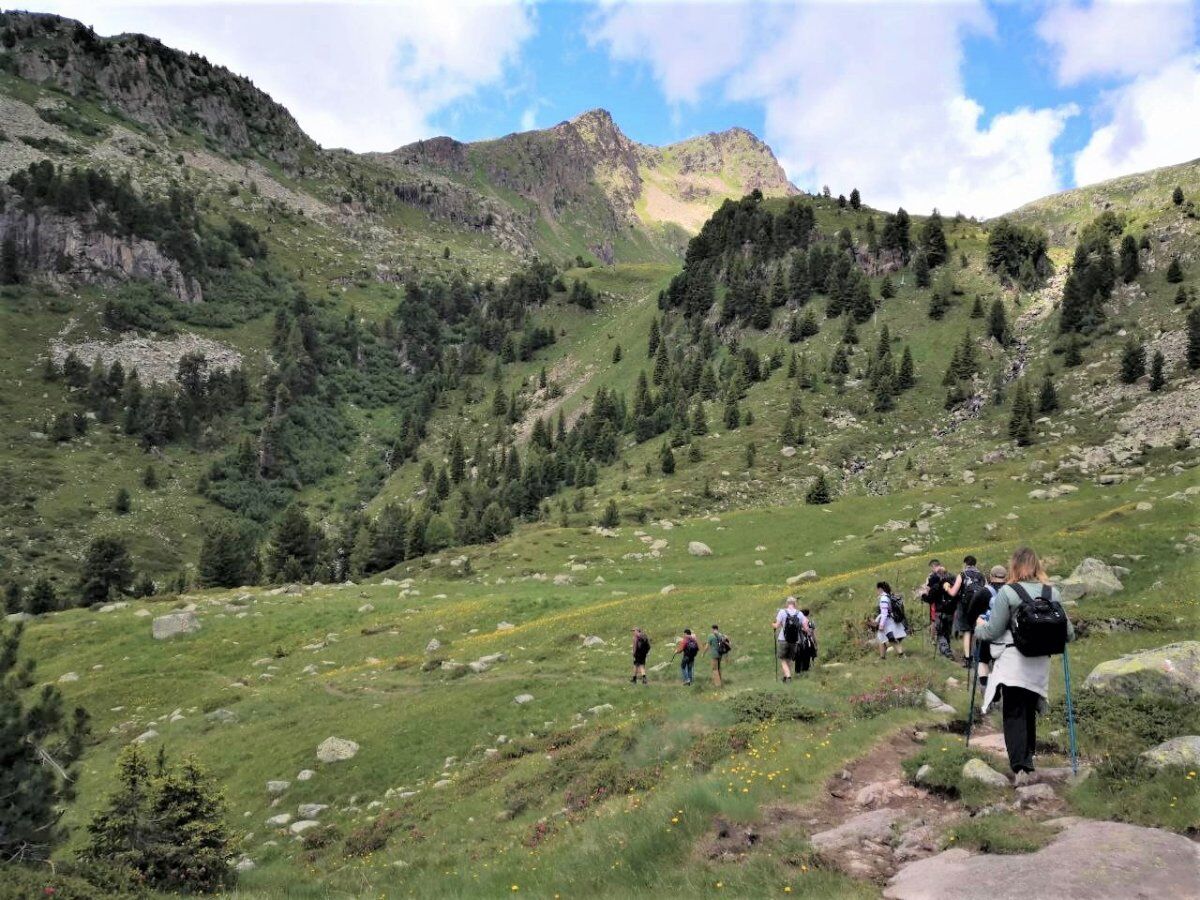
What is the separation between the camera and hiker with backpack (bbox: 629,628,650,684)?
2668cm

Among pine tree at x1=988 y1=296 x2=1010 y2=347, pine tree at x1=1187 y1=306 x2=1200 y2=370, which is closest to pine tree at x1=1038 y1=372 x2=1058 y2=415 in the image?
pine tree at x1=1187 y1=306 x2=1200 y2=370

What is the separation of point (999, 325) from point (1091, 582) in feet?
297

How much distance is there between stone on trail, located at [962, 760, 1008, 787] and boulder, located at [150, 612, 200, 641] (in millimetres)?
49114

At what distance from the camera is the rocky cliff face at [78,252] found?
543 feet

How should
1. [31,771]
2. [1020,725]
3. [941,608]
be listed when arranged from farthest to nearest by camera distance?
[941,608] → [31,771] → [1020,725]

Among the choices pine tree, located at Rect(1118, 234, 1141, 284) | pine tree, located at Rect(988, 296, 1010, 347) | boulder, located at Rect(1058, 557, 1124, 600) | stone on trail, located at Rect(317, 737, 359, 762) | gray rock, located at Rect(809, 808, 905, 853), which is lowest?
stone on trail, located at Rect(317, 737, 359, 762)

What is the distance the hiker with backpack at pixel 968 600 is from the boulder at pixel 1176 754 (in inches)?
322

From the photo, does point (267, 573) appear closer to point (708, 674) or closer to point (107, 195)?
point (708, 674)

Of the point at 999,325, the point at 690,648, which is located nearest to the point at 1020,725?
the point at 690,648

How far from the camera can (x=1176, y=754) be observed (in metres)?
9.12

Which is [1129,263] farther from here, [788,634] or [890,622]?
[788,634]

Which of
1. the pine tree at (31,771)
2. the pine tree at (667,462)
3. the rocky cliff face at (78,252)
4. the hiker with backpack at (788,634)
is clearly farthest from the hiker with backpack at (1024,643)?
the rocky cliff face at (78,252)

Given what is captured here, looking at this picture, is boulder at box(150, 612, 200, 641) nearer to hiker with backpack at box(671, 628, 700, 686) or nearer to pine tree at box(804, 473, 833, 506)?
hiker with backpack at box(671, 628, 700, 686)

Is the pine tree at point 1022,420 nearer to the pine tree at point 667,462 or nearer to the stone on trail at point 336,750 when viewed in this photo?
the pine tree at point 667,462
